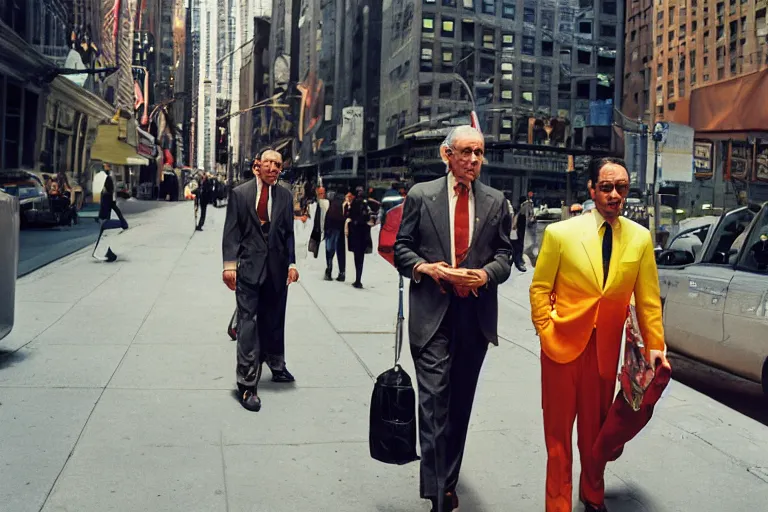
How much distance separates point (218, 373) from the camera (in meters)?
6.74

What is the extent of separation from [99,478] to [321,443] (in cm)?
129

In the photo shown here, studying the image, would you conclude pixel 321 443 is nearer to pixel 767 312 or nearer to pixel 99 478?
pixel 99 478

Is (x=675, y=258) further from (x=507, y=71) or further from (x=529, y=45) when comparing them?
(x=529, y=45)

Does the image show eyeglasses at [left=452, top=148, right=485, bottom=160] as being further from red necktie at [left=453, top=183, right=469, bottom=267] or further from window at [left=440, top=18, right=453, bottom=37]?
window at [left=440, top=18, right=453, bottom=37]

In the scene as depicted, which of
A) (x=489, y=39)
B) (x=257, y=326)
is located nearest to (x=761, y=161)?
(x=257, y=326)

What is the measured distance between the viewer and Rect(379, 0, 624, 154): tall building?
60.6 metres

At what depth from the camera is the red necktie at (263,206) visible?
236 inches

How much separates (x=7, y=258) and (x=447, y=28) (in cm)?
Answer: 5661

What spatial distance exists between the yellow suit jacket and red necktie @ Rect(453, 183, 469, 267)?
0.37 m

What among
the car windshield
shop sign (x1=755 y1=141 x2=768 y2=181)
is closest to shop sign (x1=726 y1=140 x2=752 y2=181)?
shop sign (x1=755 y1=141 x2=768 y2=181)

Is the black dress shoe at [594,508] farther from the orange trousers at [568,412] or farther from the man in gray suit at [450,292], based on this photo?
the man in gray suit at [450,292]

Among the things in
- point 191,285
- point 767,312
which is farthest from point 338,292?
point 767,312

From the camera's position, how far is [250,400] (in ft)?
18.6

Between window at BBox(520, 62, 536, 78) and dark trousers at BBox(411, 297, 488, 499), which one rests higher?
window at BBox(520, 62, 536, 78)
